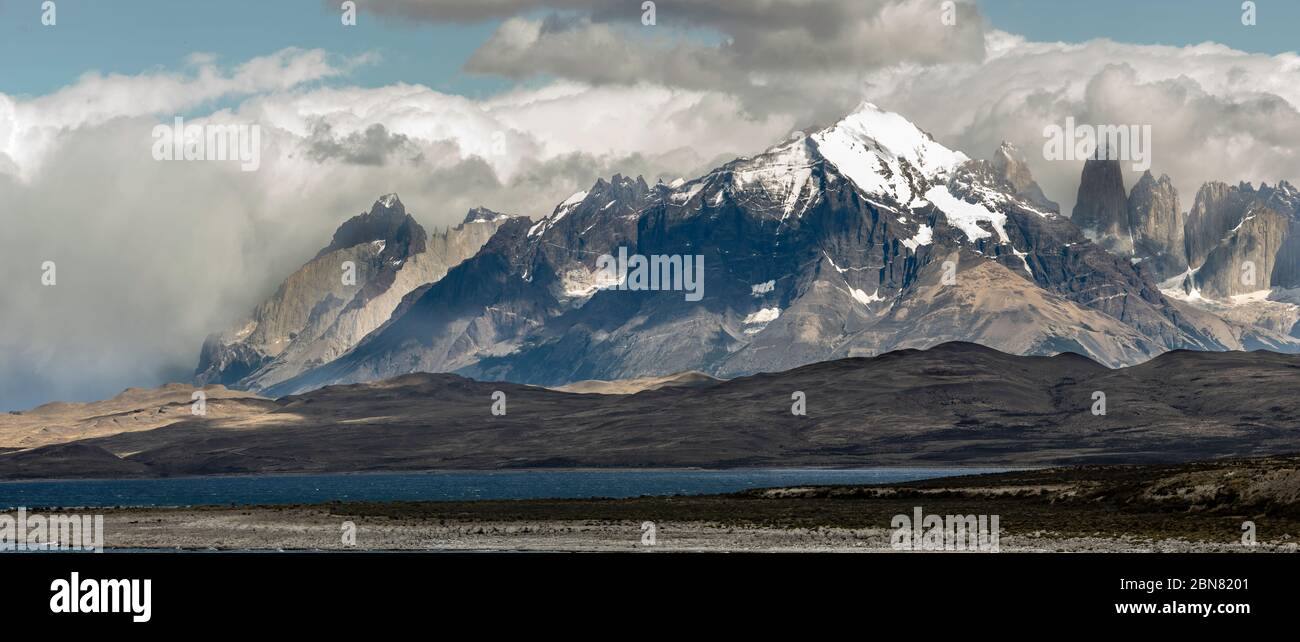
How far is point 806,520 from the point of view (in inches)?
5285

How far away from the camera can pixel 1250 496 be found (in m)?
123

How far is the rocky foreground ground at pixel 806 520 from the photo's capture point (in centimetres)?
11119

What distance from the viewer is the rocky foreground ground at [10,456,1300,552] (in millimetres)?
111188
